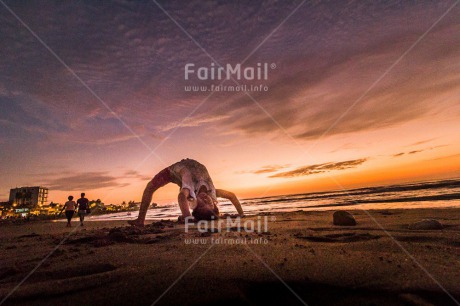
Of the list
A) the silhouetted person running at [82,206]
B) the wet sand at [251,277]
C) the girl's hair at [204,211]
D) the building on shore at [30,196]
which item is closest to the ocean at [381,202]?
the silhouetted person running at [82,206]

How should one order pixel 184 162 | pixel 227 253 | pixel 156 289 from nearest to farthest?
pixel 156 289 < pixel 227 253 < pixel 184 162

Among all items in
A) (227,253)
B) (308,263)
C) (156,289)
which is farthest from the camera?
(227,253)

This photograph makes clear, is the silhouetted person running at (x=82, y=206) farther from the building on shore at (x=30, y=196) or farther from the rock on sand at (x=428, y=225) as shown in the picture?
the building on shore at (x=30, y=196)

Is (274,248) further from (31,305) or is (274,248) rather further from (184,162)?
(184,162)

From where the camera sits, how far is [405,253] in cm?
301

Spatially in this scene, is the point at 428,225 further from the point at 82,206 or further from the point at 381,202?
the point at 82,206

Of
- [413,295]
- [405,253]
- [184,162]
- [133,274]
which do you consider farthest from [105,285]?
[184,162]

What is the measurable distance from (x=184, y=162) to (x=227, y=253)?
6.09 meters

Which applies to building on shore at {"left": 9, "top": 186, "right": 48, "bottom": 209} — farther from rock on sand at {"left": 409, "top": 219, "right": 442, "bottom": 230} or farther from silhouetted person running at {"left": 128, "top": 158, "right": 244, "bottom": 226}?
rock on sand at {"left": 409, "top": 219, "right": 442, "bottom": 230}

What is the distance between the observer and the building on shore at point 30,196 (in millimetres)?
112250

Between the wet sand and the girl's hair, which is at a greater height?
the girl's hair

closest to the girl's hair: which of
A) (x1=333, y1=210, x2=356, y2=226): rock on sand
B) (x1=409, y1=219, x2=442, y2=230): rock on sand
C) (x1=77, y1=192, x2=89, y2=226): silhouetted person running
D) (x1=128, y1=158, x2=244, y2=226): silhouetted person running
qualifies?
(x1=128, y1=158, x2=244, y2=226): silhouetted person running

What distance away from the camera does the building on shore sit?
368 feet

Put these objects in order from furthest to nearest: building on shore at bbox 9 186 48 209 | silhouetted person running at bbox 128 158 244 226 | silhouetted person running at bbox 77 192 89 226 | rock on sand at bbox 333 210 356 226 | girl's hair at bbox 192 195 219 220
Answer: building on shore at bbox 9 186 48 209 → silhouetted person running at bbox 77 192 89 226 → girl's hair at bbox 192 195 219 220 → silhouetted person running at bbox 128 158 244 226 → rock on sand at bbox 333 210 356 226
